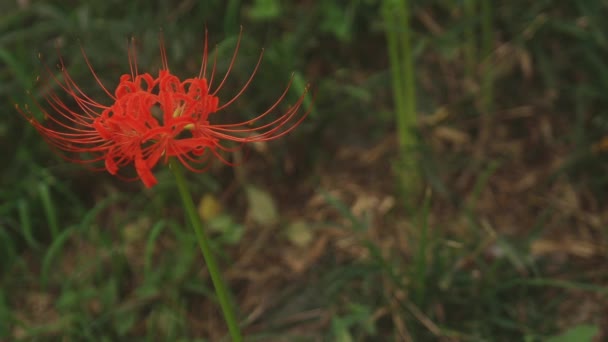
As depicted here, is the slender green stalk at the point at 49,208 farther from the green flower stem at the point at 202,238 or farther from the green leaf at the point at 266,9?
the green flower stem at the point at 202,238

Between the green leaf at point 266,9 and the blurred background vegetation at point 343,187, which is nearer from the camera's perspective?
the blurred background vegetation at point 343,187

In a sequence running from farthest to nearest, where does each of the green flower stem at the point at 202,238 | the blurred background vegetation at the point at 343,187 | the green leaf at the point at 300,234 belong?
1. the green leaf at the point at 300,234
2. the blurred background vegetation at the point at 343,187
3. the green flower stem at the point at 202,238

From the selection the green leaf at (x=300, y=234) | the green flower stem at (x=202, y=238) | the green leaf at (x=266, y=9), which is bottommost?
the green leaf at (x=300, y=234)

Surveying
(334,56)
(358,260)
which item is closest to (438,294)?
(358,260)

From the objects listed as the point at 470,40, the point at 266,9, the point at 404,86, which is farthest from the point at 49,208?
the point at 470,40

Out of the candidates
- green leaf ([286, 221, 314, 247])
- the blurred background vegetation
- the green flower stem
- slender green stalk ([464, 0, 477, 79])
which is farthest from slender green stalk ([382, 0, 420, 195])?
the green flower stem

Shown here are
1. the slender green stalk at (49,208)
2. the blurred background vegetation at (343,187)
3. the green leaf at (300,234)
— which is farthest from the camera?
the green leaf at (300,234)

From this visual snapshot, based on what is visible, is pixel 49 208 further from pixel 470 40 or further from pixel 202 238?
pixel 470 40

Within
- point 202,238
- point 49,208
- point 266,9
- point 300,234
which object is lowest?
point 300,234

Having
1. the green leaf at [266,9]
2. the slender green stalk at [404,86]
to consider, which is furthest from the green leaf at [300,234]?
the green leaf at [266,9]
